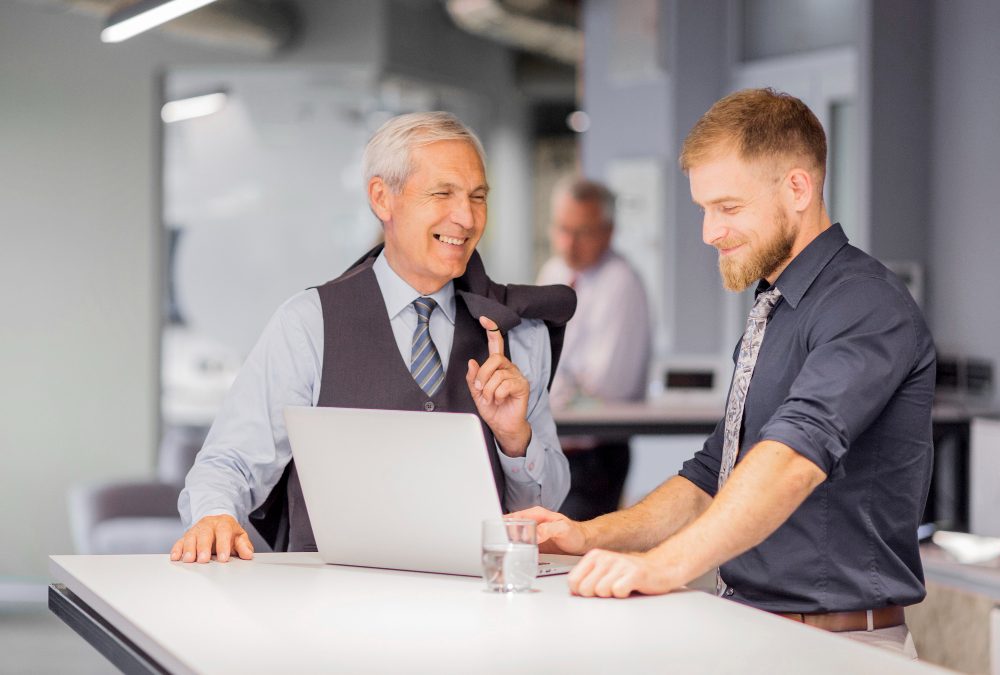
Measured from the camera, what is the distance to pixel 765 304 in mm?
2510

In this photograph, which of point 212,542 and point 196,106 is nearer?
point 212,542

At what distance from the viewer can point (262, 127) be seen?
9852 mm

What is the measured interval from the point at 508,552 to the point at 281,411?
0.89 metres

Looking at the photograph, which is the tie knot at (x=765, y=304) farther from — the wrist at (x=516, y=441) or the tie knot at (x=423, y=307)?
the tie knot at (x=423, y=307)

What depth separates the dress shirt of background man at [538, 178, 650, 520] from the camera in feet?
22.1

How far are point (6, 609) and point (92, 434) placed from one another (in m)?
1.13

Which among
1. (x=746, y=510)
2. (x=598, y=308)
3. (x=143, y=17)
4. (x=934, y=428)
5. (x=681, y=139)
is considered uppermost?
(x=143, y=17)

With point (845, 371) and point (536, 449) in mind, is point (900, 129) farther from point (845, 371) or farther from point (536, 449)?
point (845, 371)

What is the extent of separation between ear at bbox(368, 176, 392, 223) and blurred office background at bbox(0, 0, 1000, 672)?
12.0 ft

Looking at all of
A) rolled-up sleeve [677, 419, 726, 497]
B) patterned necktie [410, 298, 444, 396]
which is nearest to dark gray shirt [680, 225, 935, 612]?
rolled-up sleeve [677, 419, 726, 497]

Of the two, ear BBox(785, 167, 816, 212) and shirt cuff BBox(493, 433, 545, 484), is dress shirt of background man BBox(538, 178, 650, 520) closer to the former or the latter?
shirt cuff BBox(493, 433, 545, 484)

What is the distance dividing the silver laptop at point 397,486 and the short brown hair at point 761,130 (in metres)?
0.73

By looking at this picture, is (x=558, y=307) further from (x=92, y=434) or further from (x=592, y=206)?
(x=92, y=434)

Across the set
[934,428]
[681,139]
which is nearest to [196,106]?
[681,139]
